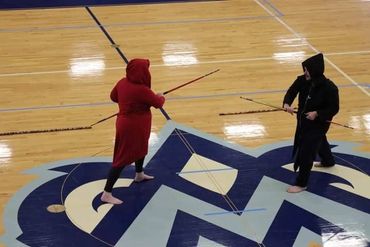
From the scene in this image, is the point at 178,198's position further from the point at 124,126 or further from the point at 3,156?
the point at 3,156

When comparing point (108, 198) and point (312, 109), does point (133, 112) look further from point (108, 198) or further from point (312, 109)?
point (312, 109)

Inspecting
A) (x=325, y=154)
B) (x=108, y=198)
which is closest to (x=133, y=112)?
(x=108, y=198)

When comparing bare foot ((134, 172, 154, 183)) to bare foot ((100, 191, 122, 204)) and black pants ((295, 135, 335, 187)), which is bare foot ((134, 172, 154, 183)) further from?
black pants ((295, 135, 335, 187))

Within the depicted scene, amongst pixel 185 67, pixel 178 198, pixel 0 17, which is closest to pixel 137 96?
pixel 178 198

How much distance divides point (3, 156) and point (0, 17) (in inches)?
256

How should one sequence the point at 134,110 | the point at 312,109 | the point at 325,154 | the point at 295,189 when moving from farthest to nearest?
the point at 325,154
the point at 295,189
the point at 312,109
the point at 134,110

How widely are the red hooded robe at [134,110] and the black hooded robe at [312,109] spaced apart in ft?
5.24

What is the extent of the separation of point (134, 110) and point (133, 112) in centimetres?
3

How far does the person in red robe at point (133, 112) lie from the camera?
24.5 ft

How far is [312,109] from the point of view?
7777 mm

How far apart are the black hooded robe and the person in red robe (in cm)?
159

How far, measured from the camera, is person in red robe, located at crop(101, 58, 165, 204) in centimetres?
746

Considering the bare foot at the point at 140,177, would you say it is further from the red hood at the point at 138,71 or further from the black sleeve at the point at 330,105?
the black sleeve at the point at 330,105

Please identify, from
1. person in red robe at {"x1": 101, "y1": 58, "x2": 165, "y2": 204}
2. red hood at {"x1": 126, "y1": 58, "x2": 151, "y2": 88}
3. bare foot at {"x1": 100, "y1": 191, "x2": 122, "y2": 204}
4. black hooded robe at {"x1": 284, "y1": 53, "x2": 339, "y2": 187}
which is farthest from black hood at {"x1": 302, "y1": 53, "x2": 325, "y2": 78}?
bare foot at {"x1": 100, "y1": 191, "x2": 122, "y2": 204}
